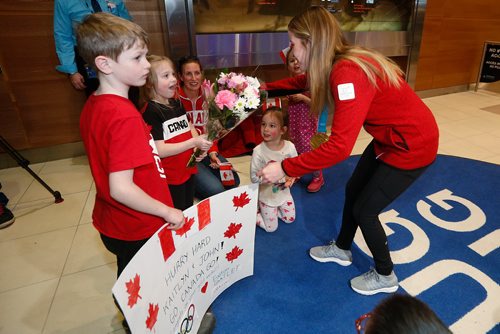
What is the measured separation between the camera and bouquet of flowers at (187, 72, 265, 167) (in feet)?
4.13

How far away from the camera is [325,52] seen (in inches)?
45.4

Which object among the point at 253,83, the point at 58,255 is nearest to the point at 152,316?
the point at 253,83

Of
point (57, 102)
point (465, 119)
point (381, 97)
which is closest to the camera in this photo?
point (381, 97)

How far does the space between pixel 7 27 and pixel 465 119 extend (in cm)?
524

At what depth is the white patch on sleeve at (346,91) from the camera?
1123 millimetres

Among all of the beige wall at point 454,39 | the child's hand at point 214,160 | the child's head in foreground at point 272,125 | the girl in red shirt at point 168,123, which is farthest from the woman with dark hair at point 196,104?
the beige wall at point 454,39

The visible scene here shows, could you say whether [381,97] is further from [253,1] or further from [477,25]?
[477,25]

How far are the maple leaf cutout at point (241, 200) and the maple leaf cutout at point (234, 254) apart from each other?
0.25m

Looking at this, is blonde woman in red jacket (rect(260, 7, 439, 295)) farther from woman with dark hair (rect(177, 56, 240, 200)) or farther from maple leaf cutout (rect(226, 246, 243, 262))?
woman with dark hair (rect(177, 56, 240, 200))

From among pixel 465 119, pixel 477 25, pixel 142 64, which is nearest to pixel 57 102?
pixel 142 64

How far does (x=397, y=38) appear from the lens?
4516mm

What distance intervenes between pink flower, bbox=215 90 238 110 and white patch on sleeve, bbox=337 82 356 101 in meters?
0.41

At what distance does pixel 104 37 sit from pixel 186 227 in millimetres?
633

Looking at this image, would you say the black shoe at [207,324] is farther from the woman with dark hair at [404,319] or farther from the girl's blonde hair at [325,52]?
the girl's blonde hair at [325,52]
